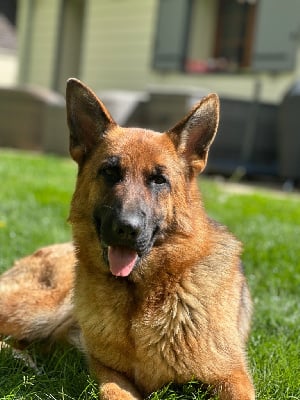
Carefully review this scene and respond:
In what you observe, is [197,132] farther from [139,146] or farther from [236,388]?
[236,388]

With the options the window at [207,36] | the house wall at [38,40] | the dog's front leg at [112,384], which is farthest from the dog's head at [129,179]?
the house wall at [38,40]

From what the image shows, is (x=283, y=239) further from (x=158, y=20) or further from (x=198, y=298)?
(x=158, y=20)

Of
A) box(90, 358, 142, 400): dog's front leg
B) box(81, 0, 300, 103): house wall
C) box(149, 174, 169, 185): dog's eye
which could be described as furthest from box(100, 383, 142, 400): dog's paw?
box(81, 0, 300, 103): house wall

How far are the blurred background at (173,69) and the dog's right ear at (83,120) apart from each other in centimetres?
647

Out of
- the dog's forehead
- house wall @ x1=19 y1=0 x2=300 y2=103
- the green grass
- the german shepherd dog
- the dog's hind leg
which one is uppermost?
house wall @ x1=19 y1=0 x2=300 y2=103

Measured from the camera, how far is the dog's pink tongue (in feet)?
9.57

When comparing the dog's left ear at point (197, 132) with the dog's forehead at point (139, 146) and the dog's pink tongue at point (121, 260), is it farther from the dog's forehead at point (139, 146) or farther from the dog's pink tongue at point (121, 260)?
the dog's pink tongue at point (121, 260)

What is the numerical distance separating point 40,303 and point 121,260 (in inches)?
33.2

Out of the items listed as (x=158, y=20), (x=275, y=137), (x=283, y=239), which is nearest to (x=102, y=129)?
(x=283, y=239)

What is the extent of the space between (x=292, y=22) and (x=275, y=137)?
1826 mm

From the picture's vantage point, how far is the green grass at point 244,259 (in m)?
2.98

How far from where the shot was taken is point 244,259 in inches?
205

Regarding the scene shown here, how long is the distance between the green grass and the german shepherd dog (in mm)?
138

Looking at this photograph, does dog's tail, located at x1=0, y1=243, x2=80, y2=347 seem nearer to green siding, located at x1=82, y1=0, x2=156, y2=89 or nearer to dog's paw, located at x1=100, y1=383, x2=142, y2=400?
dog's paw, located at x1=100, y1=383, x2=142, y2=400
